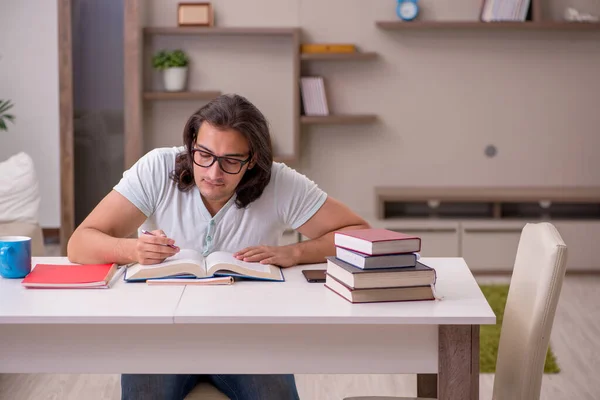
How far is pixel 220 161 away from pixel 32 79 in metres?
4.13

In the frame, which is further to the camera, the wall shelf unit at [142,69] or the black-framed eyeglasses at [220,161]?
the wall shelf unit at [142,69]

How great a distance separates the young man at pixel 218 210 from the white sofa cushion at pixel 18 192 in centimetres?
178

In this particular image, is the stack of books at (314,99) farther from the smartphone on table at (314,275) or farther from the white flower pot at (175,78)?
the smartphone on table at (314,275)

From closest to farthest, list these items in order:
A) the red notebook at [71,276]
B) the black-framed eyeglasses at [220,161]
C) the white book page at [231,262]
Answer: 1. the red notebook at [71,276]
2. the white book page at [231,262]
3. the black-framed eyeglasses at [220,161]

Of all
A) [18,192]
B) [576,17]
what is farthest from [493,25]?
[18,192]

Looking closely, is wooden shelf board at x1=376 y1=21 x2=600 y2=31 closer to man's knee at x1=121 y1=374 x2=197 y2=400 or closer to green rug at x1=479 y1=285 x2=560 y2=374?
green rug at x1=479 y1=285 x2=560 y2=374

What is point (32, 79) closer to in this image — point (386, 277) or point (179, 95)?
point (179, 95)

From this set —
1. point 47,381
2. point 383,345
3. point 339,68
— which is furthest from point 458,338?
point 339,68

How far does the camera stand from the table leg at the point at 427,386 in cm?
231

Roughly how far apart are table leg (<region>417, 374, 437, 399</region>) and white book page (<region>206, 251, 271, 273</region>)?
0.60 meters

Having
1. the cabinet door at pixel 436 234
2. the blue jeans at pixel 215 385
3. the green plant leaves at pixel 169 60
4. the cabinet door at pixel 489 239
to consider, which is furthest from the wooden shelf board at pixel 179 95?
the blue jeans at pixel 215 385

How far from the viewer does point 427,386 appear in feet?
7.66

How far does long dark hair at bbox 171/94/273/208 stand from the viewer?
2172 mm

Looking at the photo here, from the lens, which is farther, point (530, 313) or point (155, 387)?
point (155, 387)
